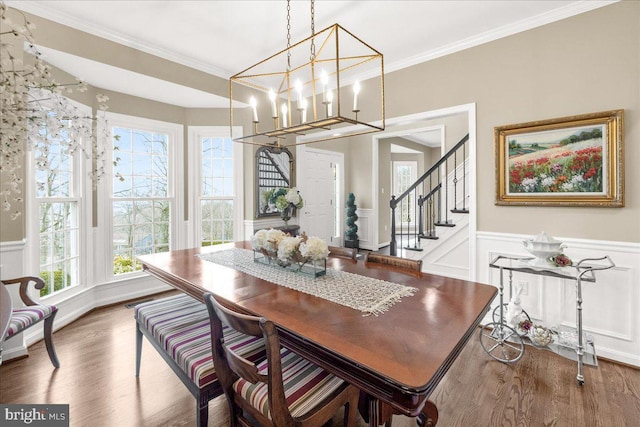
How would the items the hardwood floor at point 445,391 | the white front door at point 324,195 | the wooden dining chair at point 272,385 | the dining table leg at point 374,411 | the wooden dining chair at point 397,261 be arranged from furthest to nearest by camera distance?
1. the white front door at point 324,195
2. the wooden dining chair at point 397,261
3. the hardwood floor at point 445,391
4. the dining table leg at point 374,411
5. the wooden dining chair at point 272,385

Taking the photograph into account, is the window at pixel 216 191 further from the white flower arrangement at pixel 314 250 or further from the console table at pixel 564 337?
the console table at pixel 564 337

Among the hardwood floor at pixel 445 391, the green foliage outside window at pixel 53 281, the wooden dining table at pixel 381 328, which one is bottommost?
the hardwood floor at pixel 445 391

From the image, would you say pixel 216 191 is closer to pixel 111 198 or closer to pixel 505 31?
pixel 111 198

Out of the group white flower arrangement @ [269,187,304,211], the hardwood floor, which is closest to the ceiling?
white flower arrangement @ [269,187,304,211]

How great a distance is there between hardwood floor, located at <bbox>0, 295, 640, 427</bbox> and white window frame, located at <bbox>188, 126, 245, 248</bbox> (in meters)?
1.86

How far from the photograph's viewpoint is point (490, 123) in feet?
9.45

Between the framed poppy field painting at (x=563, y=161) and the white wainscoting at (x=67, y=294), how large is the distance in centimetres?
404

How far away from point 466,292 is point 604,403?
1.33 m

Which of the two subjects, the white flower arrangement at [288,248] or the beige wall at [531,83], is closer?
the white flower arrangement at [288,248]

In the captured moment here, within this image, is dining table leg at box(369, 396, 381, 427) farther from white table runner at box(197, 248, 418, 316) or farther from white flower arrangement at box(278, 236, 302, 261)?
white flower arrangement at box(278, 236, 302, 261)

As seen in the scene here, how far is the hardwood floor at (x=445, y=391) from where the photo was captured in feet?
5.90

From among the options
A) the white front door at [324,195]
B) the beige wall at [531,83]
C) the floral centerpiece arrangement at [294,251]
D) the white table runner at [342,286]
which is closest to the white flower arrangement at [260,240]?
the floral centerpiece arrangement at [294,251]

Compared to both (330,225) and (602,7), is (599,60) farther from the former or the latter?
(330,225)

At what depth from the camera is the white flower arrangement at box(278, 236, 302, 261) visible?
188cm
